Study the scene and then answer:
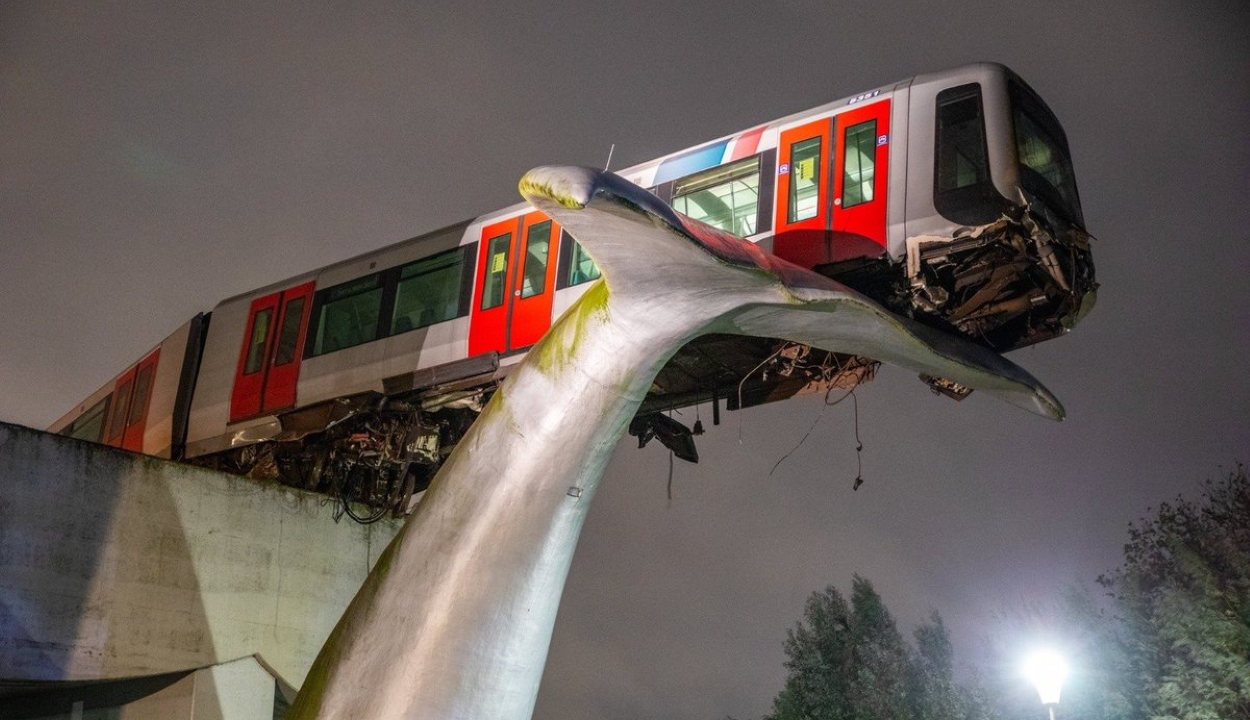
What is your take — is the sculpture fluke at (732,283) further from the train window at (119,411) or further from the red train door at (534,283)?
the train window at (119,411)

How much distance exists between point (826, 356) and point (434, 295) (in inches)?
195

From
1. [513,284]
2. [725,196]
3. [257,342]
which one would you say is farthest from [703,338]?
[257,342]

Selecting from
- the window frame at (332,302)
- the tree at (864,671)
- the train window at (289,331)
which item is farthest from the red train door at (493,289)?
the tree at (864,671)

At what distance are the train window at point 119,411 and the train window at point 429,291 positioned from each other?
24.0ft

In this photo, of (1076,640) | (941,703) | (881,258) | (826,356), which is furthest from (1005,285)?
(941,703)

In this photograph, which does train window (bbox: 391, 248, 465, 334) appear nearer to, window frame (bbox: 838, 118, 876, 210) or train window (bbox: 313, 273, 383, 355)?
train window (bbox: 313, 273, 383, 355)

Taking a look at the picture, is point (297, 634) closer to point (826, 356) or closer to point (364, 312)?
point (364, 312)

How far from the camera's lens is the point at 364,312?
13.9 meters

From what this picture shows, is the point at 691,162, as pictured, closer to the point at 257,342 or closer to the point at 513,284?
the point at 513,284

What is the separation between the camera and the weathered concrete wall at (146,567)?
10023 millimetres

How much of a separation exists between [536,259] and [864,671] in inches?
1084

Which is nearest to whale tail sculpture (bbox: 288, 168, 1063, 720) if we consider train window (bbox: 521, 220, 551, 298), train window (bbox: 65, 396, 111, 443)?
train window (bbox: 521, 220, 551, 298)

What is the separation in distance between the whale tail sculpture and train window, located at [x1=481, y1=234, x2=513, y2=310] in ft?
16.9

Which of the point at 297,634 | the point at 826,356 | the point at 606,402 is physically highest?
the point at 826,356
